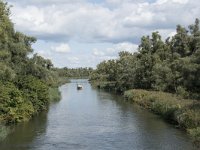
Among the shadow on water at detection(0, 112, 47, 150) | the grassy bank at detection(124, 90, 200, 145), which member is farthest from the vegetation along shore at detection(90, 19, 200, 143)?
the shadow on water at detection(0, 112, 47, 150)

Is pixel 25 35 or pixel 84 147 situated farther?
pixel 25 35

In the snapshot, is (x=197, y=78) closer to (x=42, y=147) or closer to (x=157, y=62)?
(x=42, y=147)

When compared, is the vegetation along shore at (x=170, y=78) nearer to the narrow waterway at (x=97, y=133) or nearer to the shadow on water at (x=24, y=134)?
the narrow waterway at (x=97, y=133)

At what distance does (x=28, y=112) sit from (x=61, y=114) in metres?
9.49

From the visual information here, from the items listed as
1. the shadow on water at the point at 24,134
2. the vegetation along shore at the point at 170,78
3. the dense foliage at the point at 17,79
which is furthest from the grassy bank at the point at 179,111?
the dense foliage at the point at 17,79

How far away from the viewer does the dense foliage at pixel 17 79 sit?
46747mm

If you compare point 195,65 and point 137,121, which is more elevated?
point 195,65

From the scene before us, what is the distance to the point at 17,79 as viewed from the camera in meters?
57.1

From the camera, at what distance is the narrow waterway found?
3797cm

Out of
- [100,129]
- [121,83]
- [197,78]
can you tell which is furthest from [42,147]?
[121,83]

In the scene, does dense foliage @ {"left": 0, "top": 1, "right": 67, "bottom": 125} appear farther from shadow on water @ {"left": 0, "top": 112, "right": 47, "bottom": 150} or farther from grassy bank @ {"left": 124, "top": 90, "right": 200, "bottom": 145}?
grassy bank @ {"left": 124, "top": 90, "right": 200, "bottom": 145}

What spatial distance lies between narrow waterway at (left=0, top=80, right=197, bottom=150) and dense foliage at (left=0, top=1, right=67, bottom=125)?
1749mm

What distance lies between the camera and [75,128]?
48.8 metres

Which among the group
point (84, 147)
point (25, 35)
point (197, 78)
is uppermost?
point (25, 35)
